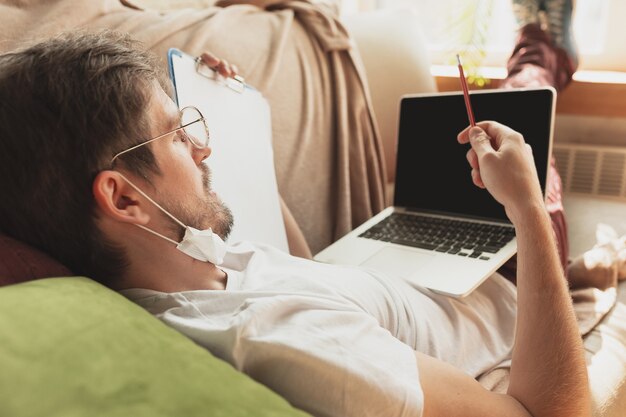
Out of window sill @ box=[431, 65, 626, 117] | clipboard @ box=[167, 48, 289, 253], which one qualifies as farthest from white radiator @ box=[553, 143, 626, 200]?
clipboard @ box=[167, 48, 289, 253]

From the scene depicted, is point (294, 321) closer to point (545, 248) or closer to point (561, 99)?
point (545, 248)

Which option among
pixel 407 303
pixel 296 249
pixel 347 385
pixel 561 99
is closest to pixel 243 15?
pixel 296 249

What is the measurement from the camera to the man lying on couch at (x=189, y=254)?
1.92 feet

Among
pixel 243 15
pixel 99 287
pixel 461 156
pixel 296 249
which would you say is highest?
pixel 243 15

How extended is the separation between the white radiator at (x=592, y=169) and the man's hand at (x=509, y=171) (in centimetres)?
129

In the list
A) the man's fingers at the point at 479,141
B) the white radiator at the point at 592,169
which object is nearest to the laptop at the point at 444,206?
the man's fingers at the point at 479,141

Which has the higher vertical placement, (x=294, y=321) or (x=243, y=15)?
(x=243, y=15)

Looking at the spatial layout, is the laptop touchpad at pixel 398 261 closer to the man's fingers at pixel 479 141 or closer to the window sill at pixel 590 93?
the man's fingers at pixel 479 141

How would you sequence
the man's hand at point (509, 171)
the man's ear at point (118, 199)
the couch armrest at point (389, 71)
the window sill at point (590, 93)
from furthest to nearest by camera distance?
the window sill at point (590, 93)
the couch armrest at point (389, 71)
the man's hand at point (509, 171)
the man's ear at point (118, 199)

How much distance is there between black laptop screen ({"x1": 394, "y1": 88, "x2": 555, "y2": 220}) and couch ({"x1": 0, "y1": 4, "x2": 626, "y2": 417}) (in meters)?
0.88

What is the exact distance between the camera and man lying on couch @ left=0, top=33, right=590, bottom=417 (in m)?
0.59

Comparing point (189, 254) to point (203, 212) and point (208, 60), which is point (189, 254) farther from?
point (208, 60)

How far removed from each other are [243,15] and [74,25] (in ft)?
1.48

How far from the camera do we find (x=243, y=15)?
141cm
